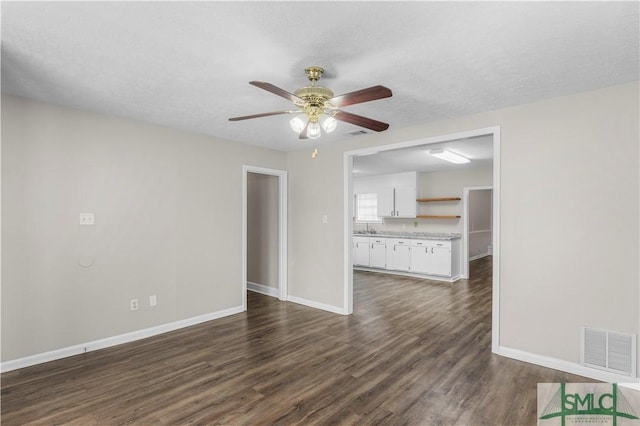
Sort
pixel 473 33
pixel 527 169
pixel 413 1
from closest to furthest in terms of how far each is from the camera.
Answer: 1. pixel 413 1
2. pixel 473 33
3. pixel 527 169

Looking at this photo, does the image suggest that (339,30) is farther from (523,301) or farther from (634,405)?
(634,405)

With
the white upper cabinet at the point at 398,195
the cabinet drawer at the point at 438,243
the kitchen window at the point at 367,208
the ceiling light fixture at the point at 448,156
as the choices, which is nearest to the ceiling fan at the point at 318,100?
the ceiling light fixture at the point at 448,156

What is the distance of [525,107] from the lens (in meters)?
3.18

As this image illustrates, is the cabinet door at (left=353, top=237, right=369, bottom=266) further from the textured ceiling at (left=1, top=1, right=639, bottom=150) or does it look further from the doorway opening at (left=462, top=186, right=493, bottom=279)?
the textured ceiling at (left=1, top=1, right=639, bottom=150)

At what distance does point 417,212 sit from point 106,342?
6712 mm

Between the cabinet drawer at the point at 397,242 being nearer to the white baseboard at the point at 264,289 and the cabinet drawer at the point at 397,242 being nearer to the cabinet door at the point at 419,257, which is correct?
the cabinet door at the point at 419,257

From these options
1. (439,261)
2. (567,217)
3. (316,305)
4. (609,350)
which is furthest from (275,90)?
(439,261)

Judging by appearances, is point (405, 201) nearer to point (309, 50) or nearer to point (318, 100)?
point (318, 100)

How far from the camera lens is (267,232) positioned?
5.80 metres

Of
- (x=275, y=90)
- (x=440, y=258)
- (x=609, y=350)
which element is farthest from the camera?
(x=440, y=258)

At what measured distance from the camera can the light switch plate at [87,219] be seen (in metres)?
3.37

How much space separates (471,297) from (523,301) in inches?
101

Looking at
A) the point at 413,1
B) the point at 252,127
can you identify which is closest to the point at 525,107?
the point at 413,1

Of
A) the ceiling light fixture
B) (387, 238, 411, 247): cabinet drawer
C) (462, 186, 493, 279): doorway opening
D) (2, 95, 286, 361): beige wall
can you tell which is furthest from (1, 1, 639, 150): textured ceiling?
(462, 186, 493, 279): doorway opening
